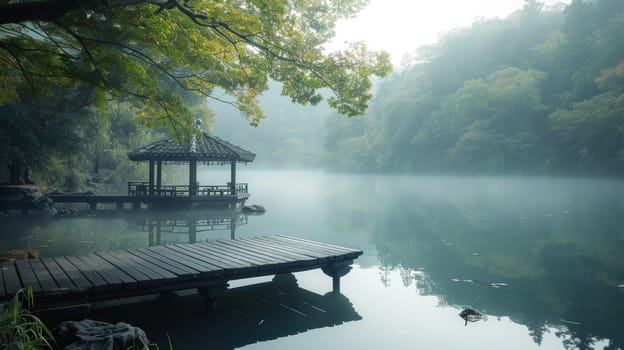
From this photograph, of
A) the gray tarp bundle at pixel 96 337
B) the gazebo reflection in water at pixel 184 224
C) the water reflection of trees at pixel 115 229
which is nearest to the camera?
the gray tarp bundle at pixel 96 337

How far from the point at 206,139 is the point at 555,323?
17079 mm

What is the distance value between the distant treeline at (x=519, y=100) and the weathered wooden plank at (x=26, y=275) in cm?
3150

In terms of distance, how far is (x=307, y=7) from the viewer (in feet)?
26.3

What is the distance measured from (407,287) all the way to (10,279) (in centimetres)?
568

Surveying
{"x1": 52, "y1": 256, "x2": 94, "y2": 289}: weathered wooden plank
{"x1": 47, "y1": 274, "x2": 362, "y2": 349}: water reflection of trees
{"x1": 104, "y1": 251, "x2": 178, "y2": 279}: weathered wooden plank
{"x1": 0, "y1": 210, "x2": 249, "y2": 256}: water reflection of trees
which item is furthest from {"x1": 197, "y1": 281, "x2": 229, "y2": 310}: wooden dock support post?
{"x1": 0, "y1": 210, "x2": 249, "y2": 256}: water reflection of trees

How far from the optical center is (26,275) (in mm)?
5129

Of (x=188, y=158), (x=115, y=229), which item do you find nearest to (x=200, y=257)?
(x=115, y=229)

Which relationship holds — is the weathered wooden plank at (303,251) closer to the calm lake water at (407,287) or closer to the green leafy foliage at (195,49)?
the calm lake water at (407,287)

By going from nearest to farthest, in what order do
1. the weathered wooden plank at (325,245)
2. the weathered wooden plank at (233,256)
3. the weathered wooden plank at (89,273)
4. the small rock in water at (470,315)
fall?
the weathered wooden plank at (89,273), the small rock in water at (470,315), the weathered wooden plank at (233,256), the weathered wooden plank at (325,245)

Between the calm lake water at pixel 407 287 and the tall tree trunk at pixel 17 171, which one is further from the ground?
the tall tree trunk at pixel 17 171

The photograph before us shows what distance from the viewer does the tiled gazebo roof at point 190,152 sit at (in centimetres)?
1902

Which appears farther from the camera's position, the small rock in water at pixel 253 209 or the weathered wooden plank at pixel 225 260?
the small rock in water at pixel 253 209

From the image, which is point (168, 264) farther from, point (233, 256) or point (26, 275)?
point (26, 275)

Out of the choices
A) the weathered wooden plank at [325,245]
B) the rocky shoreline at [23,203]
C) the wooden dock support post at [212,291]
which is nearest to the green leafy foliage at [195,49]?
the weathered wooden plank at [325,245]
